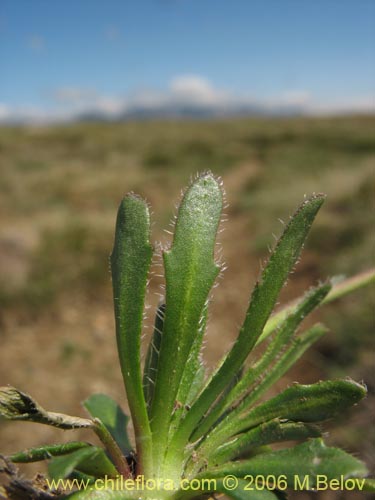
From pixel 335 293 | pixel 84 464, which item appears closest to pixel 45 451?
pixel 84 464

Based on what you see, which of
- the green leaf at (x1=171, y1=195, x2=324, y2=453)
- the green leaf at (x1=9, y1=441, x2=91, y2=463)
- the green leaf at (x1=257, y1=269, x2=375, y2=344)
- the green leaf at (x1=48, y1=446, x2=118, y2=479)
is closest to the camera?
the green leaf at (x1=48, y1=446, x2=118, y2=479)

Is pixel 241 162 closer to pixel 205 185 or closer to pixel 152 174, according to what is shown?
pixel 152 174

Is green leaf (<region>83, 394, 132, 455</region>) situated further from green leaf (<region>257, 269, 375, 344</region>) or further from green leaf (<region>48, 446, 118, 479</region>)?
green leaf (<region>257, 269, 375, 344</region>)

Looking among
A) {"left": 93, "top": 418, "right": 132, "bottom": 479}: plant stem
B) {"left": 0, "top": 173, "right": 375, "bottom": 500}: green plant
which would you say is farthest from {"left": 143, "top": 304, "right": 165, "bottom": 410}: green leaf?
{"left": 93, "top": 418, "right": 132, "bottom": 479}: plant stem

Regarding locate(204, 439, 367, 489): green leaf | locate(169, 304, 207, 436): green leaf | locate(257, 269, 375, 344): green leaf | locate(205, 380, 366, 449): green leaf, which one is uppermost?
locate(257, 269, 375, 344): green leaf

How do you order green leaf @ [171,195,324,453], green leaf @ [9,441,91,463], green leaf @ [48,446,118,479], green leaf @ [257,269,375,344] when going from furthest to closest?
green leaf @ [257,269,375,344] → green leaf @ [171,195,324,453] → green leaf @ [9,441,91,463] → green leaf @ [48,446,118,479]

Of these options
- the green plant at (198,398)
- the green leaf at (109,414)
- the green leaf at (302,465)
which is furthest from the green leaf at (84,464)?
the green leaf at (109,414)

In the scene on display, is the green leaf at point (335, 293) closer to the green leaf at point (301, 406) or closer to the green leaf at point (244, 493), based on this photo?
the green leaf at point (301, 406)
